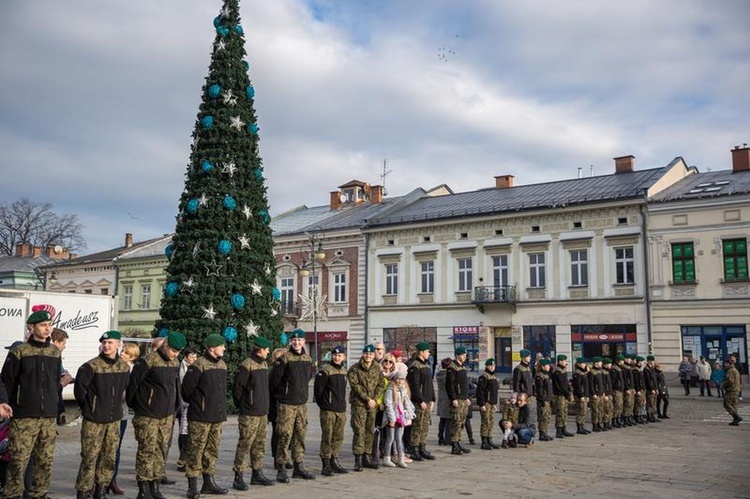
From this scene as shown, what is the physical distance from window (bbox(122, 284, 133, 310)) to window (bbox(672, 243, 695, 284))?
35739 mm

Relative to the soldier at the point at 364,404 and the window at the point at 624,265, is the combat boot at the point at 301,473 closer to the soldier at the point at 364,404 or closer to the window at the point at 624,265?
the soldier at the point at 364,404

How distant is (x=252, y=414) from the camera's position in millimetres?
9875

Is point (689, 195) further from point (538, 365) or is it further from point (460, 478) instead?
point (460, 478)

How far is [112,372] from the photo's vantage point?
8.61 metres

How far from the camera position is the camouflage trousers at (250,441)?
9.69 metres

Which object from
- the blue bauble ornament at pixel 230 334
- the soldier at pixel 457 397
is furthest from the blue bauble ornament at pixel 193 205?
the soldier at pixel 457 397

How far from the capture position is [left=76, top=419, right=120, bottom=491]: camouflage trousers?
8242 millimetres

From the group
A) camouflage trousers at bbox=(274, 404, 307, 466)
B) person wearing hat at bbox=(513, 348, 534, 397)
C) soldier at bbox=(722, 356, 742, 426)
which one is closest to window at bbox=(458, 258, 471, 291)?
soldier at bbox=(722, 356, 742, 426)

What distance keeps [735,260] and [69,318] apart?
1048 inches

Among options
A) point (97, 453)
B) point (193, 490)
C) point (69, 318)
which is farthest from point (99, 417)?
point (69, 318)

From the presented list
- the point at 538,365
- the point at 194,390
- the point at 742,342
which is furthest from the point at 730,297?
the point at 194,390

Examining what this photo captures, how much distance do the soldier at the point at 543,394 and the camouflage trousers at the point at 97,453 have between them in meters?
9.34

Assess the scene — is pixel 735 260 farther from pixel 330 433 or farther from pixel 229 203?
pixel 330 433

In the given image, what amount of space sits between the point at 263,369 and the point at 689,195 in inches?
1086
